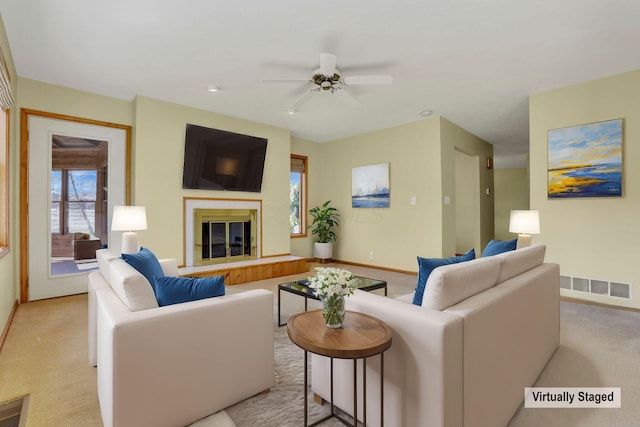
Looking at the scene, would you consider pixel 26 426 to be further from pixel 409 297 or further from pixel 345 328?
pixel 409 297

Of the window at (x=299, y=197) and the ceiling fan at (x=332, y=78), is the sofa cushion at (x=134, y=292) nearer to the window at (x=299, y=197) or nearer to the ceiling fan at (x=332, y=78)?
the ceiling fan at (x=332, y=78)

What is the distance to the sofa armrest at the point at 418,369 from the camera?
122cm

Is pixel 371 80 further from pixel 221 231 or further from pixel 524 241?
pixel 221 231

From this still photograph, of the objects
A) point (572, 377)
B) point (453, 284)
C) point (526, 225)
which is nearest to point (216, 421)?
point (453, 284)

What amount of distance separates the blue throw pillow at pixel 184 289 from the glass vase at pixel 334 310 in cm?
67

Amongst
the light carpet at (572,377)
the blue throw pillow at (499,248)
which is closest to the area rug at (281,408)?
the light carpet at (572,377)

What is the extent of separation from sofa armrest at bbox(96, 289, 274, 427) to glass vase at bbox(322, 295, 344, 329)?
0.52 meters

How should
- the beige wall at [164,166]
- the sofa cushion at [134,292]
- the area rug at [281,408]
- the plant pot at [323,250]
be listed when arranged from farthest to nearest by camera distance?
the plant pot at [323,250] → the beige wall at [164,166] → the area rug at [281,408] → the sofa cushion at [134,292]

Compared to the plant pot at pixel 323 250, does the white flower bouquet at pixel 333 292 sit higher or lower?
higher

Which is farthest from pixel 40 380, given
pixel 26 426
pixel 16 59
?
pixel 16 59

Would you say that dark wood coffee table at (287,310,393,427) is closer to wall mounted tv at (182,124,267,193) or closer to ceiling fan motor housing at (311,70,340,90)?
ceiling fan motor housing at (311,70,340,90)

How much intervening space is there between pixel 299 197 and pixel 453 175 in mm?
3082

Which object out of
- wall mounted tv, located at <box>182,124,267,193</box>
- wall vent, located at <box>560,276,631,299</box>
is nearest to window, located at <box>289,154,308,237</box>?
wall mounted tv, located at <box>182,124,267,193</box>

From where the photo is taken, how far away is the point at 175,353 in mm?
1500
